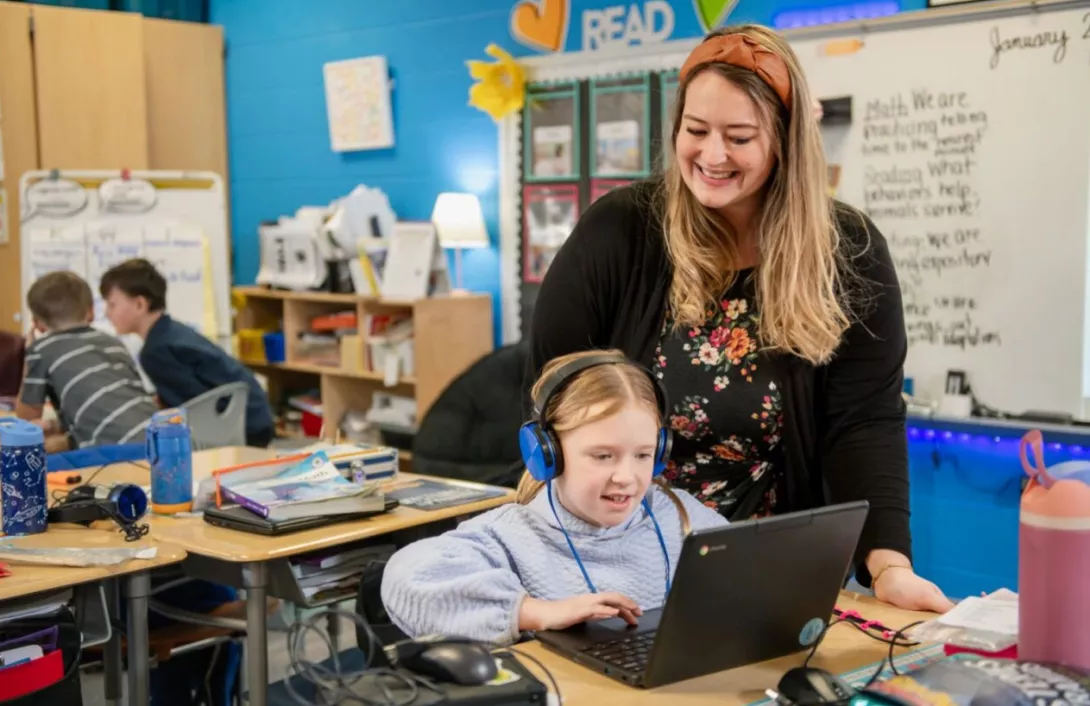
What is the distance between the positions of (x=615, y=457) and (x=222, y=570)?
1.10 meters

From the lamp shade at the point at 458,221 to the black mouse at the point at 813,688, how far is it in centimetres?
384

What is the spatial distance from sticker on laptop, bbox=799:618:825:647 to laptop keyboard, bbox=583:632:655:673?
0.19 metres

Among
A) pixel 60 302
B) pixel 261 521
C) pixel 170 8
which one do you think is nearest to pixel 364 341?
pixel 60 302

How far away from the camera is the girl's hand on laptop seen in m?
1.53

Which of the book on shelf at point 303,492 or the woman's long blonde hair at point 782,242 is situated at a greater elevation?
the woman's long blonde hair at point 782,242

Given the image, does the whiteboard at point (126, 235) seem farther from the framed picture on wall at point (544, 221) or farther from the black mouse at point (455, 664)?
the black mouse at point (455, 664)

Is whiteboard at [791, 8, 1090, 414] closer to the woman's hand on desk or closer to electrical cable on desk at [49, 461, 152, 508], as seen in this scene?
the woman's hand on desk

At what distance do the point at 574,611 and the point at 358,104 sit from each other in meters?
4.75

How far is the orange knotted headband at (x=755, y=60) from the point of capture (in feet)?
5.75

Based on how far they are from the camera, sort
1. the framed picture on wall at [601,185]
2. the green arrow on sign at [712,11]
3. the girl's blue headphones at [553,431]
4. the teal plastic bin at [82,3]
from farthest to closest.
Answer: the teal plastic bin at [82,3], the framed picture on wall at [601,185], the green arrow on sign at [712,11], the girl's blue headphones at [553,431]

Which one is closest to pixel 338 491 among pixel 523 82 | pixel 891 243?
pixel 891 243

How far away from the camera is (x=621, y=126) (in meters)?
4.64

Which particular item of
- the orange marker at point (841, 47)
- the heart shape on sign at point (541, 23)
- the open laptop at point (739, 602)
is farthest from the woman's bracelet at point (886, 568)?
the heart shape on sign at point (541, 23)

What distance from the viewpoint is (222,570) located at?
241cm
